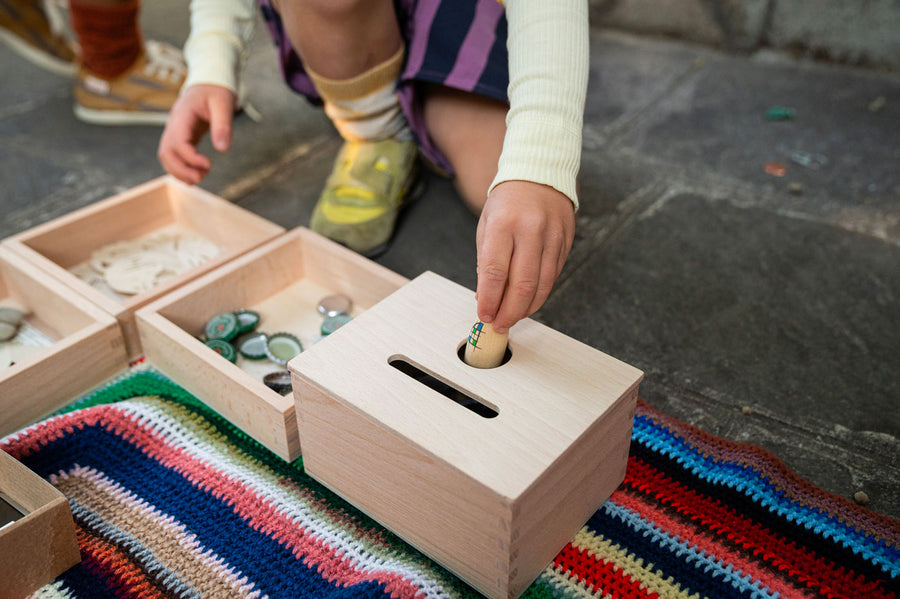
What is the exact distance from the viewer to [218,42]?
1.25 meters

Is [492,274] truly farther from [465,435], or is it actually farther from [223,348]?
[223,348]

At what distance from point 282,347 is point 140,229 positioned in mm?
426

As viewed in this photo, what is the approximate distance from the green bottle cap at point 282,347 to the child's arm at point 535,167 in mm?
372

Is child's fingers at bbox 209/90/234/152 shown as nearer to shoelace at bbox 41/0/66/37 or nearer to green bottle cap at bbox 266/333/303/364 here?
green bottle cap at bbox 266/333/303/364

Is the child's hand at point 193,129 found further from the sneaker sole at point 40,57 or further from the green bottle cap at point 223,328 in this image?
the sneaker sole at point 40,57

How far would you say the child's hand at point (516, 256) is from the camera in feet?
2.45

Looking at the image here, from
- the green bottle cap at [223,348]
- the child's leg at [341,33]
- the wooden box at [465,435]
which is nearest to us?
the wooden box at [465,435]

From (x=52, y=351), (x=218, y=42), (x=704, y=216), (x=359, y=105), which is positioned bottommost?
(x=704, y=216)

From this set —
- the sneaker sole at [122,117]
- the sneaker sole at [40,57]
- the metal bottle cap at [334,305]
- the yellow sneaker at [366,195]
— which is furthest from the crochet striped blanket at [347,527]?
the sneaker sole at [40,57]

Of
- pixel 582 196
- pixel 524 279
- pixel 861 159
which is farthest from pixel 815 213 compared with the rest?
pixel 524 279

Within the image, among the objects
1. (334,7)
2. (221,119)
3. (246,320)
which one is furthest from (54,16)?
(246,320)

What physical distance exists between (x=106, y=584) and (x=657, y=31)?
1960 millimetres

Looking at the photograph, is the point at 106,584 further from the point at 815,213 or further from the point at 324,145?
the point at 815,213

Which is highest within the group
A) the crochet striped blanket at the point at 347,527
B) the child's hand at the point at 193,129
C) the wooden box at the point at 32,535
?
the child's hand at the point at 193,129
